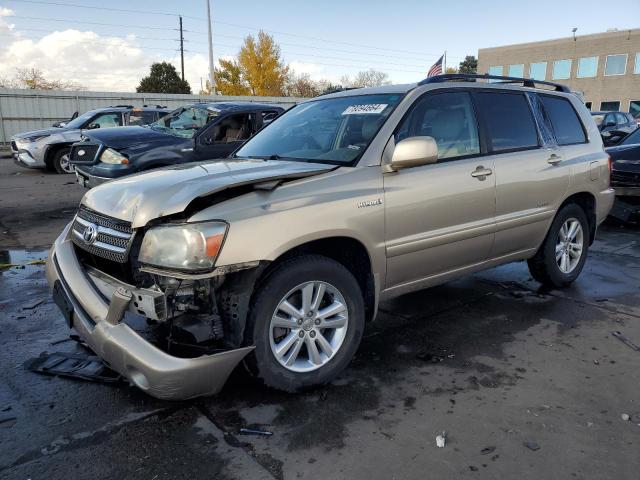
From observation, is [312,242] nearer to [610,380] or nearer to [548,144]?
[610,380]

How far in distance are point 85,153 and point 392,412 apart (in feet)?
22.9

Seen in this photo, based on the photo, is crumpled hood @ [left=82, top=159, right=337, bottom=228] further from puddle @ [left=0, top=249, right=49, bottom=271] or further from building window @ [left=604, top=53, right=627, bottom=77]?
building window @ [left=604, top=53, right=627, bottom=77]

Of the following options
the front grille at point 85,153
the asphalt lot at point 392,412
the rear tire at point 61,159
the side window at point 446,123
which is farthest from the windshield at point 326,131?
the rear tire at point 61,159

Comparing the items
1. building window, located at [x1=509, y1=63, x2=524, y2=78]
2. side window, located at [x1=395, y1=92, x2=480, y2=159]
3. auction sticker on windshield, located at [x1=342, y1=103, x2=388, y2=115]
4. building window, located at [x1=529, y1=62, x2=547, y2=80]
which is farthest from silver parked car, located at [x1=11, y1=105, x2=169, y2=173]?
building window, located at [x1=509, y1=63, x2=524, y2=78]

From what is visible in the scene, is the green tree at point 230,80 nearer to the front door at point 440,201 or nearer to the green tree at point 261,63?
the green tree at point 261,63

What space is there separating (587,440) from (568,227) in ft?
9.25

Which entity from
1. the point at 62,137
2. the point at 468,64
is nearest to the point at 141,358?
the point at 62,137

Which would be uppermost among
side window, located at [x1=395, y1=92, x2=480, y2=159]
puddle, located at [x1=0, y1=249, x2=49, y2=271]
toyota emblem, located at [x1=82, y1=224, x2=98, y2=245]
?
side window, located at [x1=395, y1=92, x2=480, y2=159]

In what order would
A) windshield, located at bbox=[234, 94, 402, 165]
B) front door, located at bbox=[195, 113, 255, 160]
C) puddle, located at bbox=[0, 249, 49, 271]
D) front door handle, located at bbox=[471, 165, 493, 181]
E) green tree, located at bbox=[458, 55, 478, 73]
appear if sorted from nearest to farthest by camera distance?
windshield, located at bbox=[234, 94, 402, 165] < front door handle, located at bbox=[471, 165, 493, 181] < puddle, located at bbox=[0, 249, 49, 271] < front door, located at bbox=[195, 113, 255, 160] < green tree, located at bbox=[458, 55, 478, 73]

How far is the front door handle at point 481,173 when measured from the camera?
3.87m

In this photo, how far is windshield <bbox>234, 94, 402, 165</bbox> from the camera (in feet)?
11.7

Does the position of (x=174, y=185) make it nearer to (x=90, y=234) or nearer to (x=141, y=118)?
(x=90, y=234)

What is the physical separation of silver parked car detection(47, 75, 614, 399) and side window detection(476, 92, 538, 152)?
0.02 metres

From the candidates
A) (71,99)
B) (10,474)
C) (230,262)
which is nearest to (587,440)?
(230,262)
